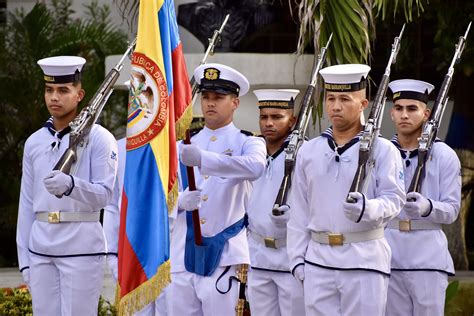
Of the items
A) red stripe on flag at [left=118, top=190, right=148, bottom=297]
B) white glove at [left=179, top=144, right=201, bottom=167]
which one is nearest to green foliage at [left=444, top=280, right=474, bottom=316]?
white glove at [left=179, top=144, right=201, bottom=167]

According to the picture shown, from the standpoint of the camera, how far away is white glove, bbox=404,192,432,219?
9.09 m

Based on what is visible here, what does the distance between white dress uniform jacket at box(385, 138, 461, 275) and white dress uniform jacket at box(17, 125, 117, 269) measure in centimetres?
210

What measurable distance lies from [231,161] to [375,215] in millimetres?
1352

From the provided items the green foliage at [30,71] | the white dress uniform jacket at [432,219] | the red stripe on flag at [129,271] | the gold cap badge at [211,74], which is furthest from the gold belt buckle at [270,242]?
the green foliage at [30,71]

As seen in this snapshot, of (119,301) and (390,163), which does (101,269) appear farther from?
(390,163)

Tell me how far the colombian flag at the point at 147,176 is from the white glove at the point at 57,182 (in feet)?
2.17

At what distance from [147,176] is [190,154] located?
703 mm

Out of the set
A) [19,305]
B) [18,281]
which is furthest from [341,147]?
[18,281]

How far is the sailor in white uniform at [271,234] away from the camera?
9.21m

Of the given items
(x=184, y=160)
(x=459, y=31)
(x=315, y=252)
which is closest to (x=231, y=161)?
(x=184, y=160)

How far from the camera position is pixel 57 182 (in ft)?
27.6

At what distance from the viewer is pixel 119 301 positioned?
25.8ft

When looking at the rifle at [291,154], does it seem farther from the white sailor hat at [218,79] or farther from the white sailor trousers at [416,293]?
the white sailor trousers at [416,293]

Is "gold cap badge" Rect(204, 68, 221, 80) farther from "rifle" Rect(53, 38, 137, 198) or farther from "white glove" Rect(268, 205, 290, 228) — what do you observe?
"white glove" Rect(268, 205, 290, 228)
